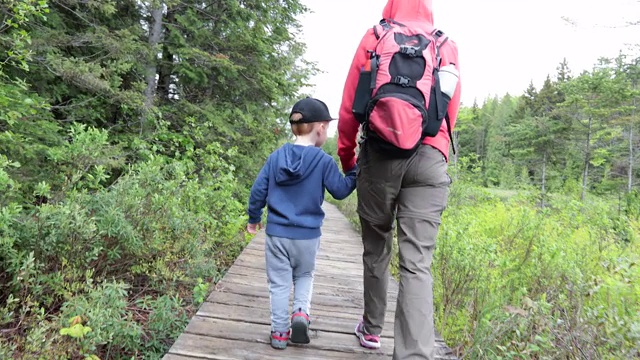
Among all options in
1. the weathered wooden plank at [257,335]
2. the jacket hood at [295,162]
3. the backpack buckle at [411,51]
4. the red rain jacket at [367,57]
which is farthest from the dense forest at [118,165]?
the backpack buckle at [411,51]

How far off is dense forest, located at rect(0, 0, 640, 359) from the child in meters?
0.91

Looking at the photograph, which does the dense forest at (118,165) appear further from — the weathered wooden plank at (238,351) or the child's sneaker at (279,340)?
the child's sneaker at (279,340)

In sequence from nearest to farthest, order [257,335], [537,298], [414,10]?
[414,10], [257,335], [537,298]

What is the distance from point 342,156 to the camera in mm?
2316

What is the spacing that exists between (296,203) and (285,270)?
1.49 ft

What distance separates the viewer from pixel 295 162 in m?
2.35

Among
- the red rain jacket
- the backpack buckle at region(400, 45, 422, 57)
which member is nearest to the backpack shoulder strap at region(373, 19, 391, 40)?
the red rain jacket

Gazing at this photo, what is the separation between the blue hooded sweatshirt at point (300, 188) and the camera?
2.35 m

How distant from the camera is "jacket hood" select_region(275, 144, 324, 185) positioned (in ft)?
7.64

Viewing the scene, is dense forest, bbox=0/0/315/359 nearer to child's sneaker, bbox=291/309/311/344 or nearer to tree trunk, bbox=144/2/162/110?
tree trunk, bbox=144/2/162/110

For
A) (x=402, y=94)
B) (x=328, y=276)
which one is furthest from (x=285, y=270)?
(x=328, y=276)

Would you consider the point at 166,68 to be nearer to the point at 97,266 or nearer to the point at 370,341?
the point at 97,266

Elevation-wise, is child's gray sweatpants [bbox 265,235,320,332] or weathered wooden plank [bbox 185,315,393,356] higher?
child's gray sweatpants [bbox 265,235,320,332]

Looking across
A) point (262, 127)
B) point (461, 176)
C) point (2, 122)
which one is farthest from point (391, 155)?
point (461, 176)
